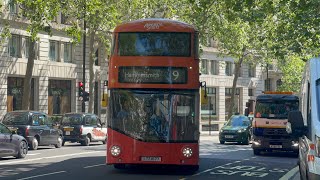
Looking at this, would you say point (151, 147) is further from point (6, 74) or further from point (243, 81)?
point (243, 81)

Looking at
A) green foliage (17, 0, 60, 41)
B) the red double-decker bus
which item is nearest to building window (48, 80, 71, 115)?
green foliage (17, 0, 60, 41)

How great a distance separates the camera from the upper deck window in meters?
17.7

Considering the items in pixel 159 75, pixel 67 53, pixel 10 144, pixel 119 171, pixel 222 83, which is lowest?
pixel 119 171

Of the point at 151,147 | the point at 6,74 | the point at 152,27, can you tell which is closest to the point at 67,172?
the point at 151,147

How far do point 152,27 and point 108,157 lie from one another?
359 centimetres

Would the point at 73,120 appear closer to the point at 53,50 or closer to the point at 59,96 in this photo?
the point at 53,50

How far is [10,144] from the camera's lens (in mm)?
22906

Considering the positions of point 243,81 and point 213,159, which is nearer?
point 213,159

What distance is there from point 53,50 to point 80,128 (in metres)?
16.6

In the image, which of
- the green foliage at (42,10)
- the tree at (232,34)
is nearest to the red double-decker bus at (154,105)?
the green foliage at (42,10)

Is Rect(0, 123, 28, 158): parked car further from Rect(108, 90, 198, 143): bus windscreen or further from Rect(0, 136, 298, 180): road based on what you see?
Rect(108, 90, 198, 143): bus windscreen

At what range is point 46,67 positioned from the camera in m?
48.5

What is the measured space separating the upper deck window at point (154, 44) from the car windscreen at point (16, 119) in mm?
12088

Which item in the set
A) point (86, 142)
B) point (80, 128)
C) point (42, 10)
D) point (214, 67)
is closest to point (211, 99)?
point (214, 67)
